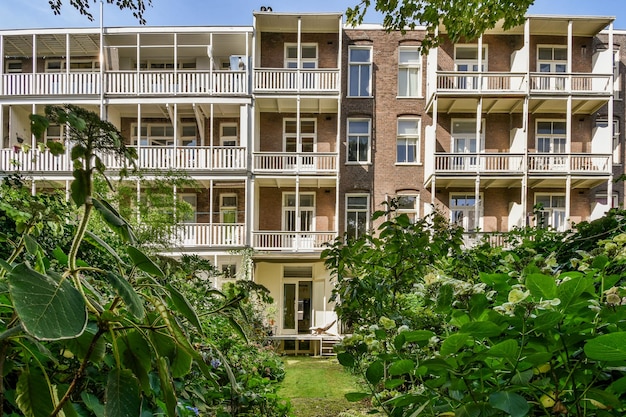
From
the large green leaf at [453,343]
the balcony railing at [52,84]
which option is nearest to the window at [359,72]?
the balcony railing at [52,84]

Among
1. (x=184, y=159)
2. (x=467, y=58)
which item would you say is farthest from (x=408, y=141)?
(x=184, y=159)

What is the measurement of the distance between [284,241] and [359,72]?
668cm

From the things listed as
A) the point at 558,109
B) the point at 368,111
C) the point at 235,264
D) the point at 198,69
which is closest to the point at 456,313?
the point at 235,264

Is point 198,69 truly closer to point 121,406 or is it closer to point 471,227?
point 471,227

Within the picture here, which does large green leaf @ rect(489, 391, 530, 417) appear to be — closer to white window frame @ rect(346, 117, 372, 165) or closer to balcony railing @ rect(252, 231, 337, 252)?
balcony railing @ rect(252, 231, 337, 252)

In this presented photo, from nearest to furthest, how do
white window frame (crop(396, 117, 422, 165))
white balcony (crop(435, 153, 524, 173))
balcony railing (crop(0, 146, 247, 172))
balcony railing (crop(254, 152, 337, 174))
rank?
balcony railing (crop(0, 146, 247, 172)) → white balcony (crop(435, 153, 524, 173)) → balcony railing (crop(254, 152, 337, 174)) → white window frame (crop(396, 117, 422, 165))

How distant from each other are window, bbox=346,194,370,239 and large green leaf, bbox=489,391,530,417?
1422 cm

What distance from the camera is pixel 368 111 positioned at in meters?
15.1

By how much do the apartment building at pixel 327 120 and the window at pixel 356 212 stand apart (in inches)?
2.0

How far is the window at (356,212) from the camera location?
1496cm

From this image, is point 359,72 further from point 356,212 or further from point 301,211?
point 301,211

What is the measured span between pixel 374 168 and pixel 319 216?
2615 mm

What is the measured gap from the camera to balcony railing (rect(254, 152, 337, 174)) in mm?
14336

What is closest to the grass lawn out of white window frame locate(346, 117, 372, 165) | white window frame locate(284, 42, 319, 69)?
white window frame locate(346, 117, 372, 165)
